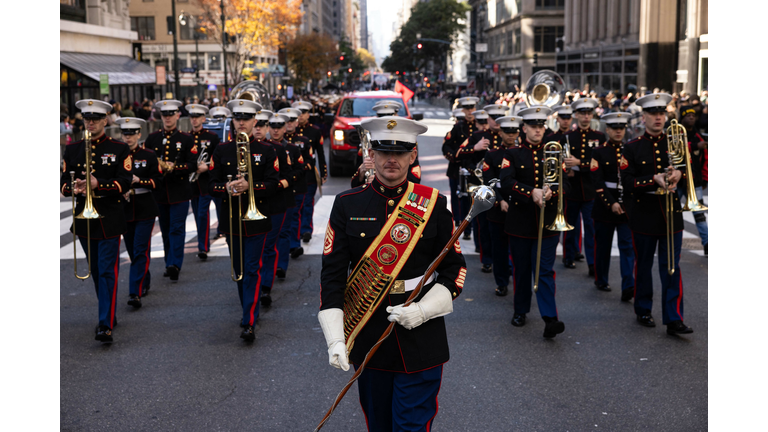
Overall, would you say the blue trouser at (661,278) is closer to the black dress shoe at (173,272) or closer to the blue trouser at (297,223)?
the blue trouser at (297,223)

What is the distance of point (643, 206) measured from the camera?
7.16 metres

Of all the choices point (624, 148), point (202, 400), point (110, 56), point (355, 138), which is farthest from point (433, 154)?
point (110, 56)

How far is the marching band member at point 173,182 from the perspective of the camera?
9.50 metres

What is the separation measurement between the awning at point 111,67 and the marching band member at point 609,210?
27765 mm

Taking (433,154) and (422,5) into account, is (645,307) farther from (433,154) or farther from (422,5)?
(422,5)

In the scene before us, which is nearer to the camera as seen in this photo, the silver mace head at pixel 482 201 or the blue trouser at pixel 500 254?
the silver mace head at pixel 482 201

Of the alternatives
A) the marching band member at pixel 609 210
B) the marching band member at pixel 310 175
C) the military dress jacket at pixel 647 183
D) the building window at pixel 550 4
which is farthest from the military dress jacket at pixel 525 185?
the building window at pixel 550 4

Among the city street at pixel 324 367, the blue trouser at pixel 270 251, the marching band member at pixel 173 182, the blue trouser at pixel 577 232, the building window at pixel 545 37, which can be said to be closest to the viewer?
the city street at pixel 324 367

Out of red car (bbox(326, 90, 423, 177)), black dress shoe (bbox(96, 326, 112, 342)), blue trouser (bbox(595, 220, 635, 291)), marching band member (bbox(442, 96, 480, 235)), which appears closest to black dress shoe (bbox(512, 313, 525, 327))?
blue trouser (bbox(595, 220, 635, 291))

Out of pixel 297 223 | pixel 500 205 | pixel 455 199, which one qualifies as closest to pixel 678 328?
pixel 500 205

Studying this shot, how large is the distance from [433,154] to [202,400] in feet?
69.7

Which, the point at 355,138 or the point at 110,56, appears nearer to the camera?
the point at 355,138

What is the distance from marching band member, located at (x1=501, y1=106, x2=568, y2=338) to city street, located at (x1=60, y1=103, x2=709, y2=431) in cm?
43
